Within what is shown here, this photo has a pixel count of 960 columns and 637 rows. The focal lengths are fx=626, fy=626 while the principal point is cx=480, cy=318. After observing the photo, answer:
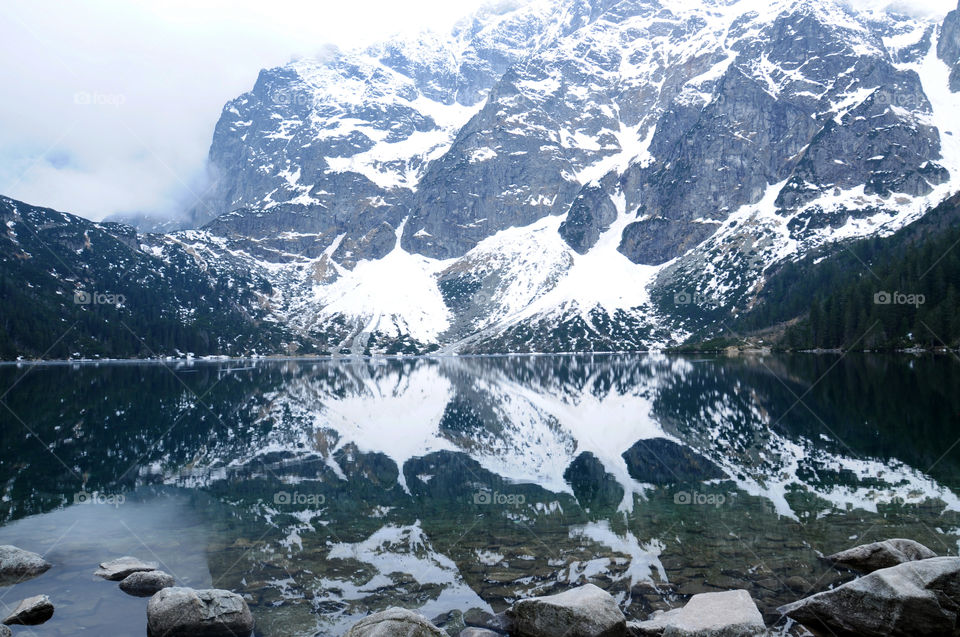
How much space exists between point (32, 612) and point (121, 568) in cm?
297

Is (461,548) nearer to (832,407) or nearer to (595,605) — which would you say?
(595,605)

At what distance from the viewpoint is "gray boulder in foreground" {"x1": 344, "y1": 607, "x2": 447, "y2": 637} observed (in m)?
12.4

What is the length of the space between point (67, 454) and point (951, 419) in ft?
178

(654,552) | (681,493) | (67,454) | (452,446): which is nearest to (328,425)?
(452,446)

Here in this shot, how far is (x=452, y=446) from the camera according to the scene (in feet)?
→ 131

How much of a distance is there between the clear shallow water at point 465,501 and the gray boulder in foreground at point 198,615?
0.57m

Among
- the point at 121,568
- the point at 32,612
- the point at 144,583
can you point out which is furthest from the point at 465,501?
the point at 32,612

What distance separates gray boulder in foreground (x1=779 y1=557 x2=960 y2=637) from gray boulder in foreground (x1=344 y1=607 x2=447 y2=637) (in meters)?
8.57

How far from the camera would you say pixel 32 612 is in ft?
48.3

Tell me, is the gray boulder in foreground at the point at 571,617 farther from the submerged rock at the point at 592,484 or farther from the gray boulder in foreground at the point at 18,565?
the gray boulder in foreground at the point at 18,565

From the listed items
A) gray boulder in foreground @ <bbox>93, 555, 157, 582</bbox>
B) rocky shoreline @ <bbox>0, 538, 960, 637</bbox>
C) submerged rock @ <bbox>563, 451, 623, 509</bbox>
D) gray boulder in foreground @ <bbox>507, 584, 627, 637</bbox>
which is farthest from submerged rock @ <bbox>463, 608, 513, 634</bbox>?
submerged rock @ <bbox>563, 451, 623, 509</bbox>

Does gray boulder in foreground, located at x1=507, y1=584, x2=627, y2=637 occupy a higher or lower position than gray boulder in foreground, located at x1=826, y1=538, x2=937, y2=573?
higher

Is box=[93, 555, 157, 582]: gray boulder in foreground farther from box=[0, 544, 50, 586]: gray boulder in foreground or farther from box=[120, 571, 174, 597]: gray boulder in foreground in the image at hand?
box=[0, 544, 50, 586]: gray boulder in foreground

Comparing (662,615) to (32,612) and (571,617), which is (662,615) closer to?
(571,617)
